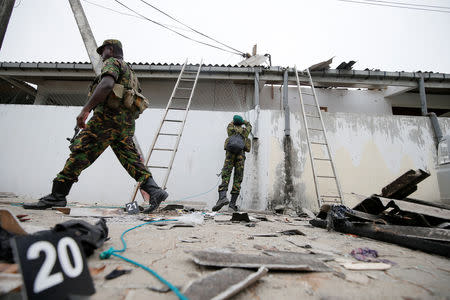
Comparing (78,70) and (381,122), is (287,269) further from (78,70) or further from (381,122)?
(78,70)

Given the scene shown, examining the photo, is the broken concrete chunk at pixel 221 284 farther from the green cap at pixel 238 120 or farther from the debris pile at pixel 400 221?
the green cap at pixel 238 120

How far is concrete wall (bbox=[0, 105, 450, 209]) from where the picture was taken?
4434mm

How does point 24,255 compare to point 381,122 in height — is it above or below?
below

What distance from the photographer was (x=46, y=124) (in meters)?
5.17

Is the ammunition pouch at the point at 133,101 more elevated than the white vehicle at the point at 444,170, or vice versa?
the ammunition pouch at the point at 133,101

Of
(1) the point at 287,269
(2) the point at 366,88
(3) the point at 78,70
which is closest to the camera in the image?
(1) the point at 287,269

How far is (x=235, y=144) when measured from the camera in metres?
3.84

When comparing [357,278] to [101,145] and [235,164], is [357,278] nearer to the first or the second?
[101,145]

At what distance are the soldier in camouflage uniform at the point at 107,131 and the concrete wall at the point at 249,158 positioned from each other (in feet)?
7.59

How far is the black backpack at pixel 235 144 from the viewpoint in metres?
3.84

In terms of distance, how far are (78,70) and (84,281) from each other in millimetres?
7020

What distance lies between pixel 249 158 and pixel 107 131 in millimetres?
2933

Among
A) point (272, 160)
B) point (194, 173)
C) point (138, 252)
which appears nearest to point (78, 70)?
point (194, 173)

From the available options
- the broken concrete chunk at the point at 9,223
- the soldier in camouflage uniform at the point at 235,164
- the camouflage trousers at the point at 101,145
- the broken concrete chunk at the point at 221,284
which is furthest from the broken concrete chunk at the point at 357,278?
the soldier in camouflage uniform at the point at 235,164
